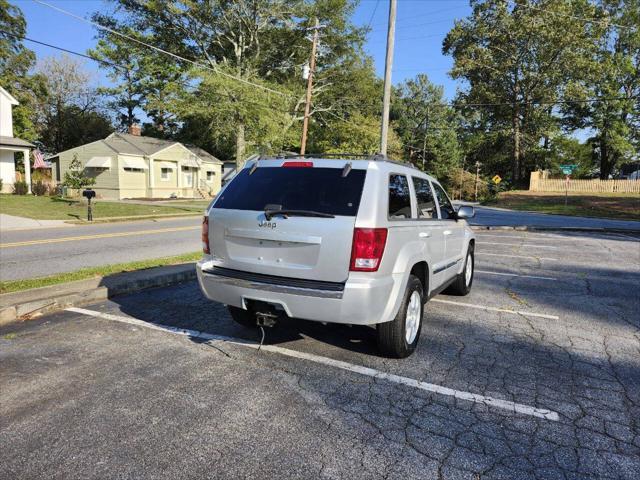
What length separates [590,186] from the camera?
4416 centimetres

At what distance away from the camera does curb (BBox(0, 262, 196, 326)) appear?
5410 mm

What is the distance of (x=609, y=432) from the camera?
121 inches

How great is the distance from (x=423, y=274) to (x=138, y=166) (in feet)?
112

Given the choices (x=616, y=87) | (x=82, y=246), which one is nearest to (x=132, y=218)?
(x=82, y=246)

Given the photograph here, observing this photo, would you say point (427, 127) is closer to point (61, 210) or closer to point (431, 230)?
→ point (61, 210)

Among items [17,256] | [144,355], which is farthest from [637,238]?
[17,256]

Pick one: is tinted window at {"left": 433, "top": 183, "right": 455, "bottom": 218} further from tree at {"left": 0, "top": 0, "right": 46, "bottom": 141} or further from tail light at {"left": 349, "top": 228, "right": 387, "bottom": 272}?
tree at {"left": 0, "top": 0, "right": 46, "bottom": 141}

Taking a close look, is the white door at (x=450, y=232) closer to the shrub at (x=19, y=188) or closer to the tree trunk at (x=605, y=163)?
the shrub at (x=19, y=188)

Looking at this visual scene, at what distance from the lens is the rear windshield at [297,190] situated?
390cm

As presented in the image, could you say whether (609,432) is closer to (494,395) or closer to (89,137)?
(494,395)

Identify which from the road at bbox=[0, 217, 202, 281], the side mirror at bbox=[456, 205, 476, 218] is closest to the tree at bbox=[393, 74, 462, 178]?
the road at bbox=[0, 217, 202, 281]

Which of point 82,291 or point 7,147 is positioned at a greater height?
point 7,147

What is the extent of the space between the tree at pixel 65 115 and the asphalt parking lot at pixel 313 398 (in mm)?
54451

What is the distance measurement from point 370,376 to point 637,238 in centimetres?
1651
